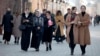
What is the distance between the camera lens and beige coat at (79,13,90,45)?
1764 cm

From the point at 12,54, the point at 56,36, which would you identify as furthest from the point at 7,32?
the point at 12,54

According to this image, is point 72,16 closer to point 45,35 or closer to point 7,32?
point 45,35

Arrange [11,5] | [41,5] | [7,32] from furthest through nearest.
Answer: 1. [41,5]
2. [11,5]
3. [7,32]

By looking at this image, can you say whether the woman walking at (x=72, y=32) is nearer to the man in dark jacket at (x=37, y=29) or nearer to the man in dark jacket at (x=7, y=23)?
the man in dark jacket at (x=37, y=29)

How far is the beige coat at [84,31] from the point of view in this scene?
17641mm

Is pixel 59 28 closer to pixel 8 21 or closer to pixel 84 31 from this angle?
pixel 8 21

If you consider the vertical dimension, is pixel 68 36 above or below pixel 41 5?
above

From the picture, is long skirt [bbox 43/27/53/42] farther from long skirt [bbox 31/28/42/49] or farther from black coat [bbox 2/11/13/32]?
black coat [bbox 2/11/13/32]

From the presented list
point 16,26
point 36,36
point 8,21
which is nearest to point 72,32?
point 36,36

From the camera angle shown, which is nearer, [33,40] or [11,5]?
[33,40]

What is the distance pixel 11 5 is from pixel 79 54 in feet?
72.0

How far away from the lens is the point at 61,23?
25938mm

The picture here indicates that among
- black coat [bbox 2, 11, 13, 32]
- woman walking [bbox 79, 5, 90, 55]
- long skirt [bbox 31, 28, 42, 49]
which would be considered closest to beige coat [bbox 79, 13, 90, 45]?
woman walking [bbox 79, 5, 90, 55]

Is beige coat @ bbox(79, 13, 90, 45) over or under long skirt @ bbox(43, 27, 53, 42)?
over
